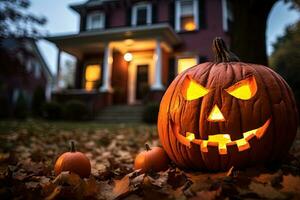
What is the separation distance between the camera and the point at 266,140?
1693 millimetres

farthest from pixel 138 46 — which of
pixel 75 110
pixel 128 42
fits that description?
pixel 75 110

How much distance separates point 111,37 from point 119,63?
1807mm

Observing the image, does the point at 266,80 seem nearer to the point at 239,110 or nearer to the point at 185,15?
the point at 239,110

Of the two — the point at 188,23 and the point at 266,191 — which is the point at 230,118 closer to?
the point at 266,191

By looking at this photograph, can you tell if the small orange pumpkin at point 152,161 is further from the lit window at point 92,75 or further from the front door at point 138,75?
the lit window at point 92,75

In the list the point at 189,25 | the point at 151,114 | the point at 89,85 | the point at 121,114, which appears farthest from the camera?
the point at 89,85

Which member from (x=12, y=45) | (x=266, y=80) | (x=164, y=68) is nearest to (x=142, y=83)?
(x=164, y=68)

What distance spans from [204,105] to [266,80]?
483 millimetres

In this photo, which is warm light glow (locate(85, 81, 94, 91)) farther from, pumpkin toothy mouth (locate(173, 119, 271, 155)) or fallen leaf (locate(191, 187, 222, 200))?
fallen leaf (locate(191, 187, 222, 200))

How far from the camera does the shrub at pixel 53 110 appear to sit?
11.5 meters

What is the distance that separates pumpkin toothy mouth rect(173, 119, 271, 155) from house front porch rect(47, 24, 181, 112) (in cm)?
926

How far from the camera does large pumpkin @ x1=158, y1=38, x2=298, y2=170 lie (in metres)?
1.69

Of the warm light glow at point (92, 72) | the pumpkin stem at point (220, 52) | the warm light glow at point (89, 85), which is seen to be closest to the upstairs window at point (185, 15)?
the warm light glow at point (92, 72)

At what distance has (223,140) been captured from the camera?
1.80 meters
